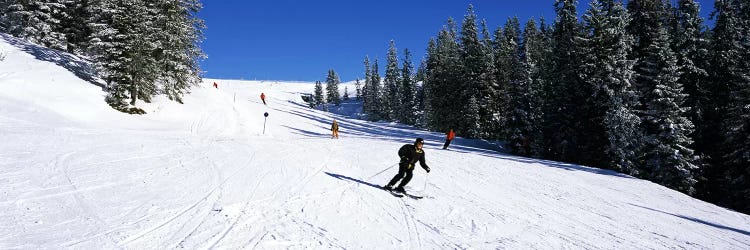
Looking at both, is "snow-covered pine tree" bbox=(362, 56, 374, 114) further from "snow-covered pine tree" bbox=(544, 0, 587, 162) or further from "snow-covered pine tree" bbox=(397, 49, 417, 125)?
"snow-covered pine tree" bbox=(544, 0, 587, 162)

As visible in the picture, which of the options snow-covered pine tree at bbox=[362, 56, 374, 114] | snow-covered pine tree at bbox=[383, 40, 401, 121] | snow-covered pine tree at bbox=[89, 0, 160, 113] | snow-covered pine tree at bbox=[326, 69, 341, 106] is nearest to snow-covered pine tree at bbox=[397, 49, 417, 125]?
snow-covered pine tree at bbox=[383, 40, 401, 121]

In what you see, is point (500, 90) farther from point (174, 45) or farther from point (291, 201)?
point (291, 201)

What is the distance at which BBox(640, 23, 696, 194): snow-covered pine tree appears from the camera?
2434cm

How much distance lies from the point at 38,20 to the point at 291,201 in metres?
30.3

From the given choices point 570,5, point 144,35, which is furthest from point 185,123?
point 570,5

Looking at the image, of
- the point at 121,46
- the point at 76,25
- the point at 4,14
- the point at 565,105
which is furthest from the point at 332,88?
the point at 121,46

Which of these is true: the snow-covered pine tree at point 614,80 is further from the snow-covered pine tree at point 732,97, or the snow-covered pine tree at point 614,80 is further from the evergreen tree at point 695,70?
the snow-covered pine tree at point 732,97

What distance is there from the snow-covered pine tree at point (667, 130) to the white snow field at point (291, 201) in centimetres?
793

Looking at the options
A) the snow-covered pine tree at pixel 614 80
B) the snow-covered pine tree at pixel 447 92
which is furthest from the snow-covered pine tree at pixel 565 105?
the snow-covered pine tree at pixel 447 92

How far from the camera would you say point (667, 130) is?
24.9m

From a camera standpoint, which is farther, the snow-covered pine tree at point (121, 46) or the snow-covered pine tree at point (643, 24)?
the snow-covered pine tree at point (643, 24)

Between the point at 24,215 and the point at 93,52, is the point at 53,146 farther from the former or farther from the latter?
the point at 93,52

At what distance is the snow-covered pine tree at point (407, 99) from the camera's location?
2955 inches

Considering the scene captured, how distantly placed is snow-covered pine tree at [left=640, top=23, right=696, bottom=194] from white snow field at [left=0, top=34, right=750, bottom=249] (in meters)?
7.93
